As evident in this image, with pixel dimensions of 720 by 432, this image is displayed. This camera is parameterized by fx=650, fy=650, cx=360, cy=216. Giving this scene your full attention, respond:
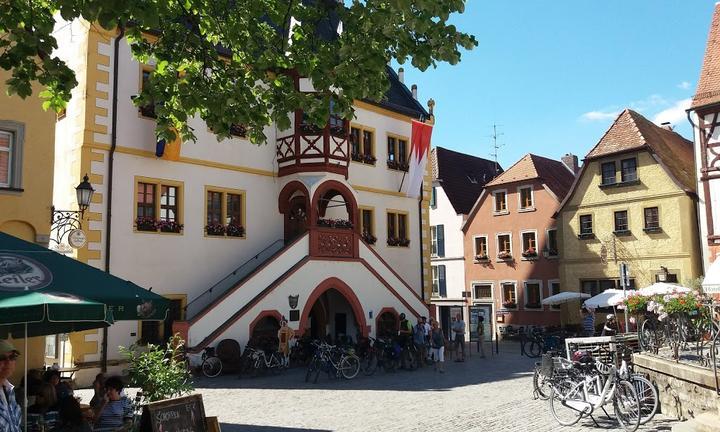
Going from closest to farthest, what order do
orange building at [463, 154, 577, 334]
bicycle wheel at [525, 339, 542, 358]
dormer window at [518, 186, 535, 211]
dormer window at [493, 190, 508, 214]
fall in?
bicycle wheel at [525, 339, 542, 358] < orange building at [463, 154, 577, 334] < dormer window at [518, 186, 535, 211] < dormer window at [493, 190, 508, 214]

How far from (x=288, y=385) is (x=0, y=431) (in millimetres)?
11634

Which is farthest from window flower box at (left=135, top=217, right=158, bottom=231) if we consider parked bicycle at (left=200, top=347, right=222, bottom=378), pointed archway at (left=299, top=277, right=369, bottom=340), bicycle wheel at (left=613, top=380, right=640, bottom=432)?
bicycle wheel at (left=613, top=380, right=640, bottom=432)

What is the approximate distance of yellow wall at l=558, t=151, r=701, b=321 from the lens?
28344mm

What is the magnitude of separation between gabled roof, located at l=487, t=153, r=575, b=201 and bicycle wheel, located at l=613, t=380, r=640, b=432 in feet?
80.5

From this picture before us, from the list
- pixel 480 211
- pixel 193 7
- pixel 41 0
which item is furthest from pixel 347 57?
pixel 480 211

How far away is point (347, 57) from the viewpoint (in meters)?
8.30

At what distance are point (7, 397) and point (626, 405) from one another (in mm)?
9056

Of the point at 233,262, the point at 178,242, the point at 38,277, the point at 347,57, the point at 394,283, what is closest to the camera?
the point at 38,277

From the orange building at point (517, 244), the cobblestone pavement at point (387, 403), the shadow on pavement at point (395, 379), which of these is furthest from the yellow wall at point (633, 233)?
the cobblestone pavement at point (387, 403)

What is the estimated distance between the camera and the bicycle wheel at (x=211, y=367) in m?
17.8

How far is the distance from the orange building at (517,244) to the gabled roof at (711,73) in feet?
30.2

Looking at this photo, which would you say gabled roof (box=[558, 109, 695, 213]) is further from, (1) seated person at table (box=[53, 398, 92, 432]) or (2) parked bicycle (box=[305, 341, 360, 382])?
(1) seated person at table (box=[53, 398, 92, 432])

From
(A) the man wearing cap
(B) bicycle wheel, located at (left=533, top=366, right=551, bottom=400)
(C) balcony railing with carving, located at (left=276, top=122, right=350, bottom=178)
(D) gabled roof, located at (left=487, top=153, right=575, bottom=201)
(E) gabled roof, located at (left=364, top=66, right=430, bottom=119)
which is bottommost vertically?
(B) bicycle wheel, located at (left=533, top=366, right=551, bottom=400)

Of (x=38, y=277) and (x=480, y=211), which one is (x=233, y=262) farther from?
(x=480, y=211)
